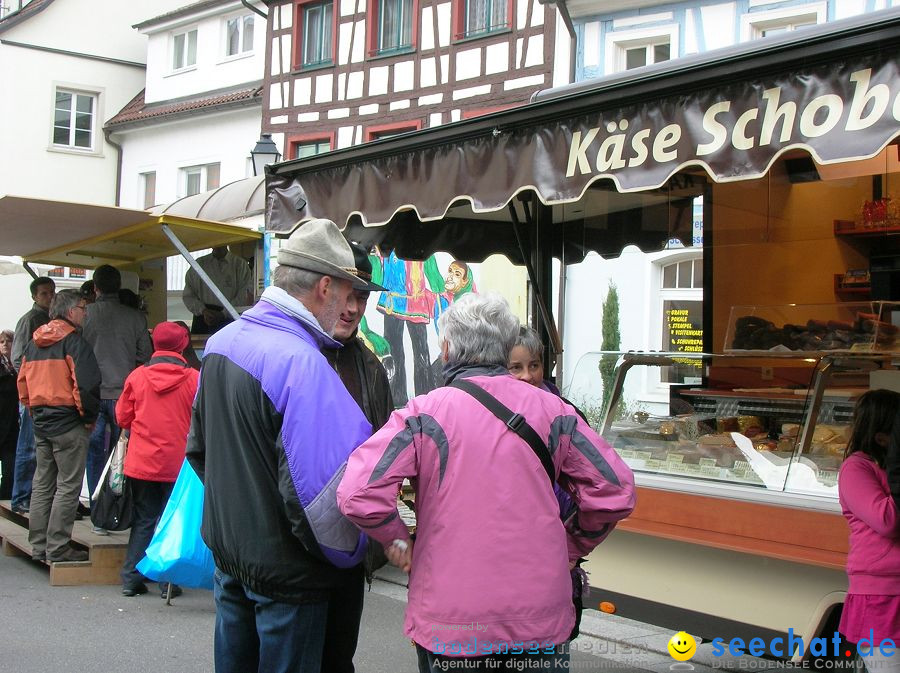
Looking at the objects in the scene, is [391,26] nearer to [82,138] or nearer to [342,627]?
[82,138]

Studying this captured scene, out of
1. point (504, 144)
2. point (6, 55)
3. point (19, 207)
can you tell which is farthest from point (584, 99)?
point (6, 55)

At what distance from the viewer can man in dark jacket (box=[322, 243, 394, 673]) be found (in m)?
2.95

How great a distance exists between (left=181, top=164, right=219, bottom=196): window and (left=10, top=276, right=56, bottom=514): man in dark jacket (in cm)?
1504

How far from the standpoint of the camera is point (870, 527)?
3459 mm

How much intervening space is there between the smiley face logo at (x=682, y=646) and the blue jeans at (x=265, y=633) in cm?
276

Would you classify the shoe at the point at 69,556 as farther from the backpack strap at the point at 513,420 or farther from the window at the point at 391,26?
the window at the point at 391,26

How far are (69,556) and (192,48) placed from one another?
1988 cm

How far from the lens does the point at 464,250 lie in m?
7.25

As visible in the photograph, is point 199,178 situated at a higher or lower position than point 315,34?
lower

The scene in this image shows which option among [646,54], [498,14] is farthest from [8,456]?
[498,14]

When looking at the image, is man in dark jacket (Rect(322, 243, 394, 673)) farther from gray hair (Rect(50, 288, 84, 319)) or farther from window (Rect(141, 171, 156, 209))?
window (Rect(141, 171, 156, 209))

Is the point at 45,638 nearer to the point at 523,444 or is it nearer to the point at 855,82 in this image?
the point at 523,444

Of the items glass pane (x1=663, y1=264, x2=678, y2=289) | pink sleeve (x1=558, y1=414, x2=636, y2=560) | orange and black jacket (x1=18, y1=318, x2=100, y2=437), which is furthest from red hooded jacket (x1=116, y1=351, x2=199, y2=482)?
pink sleeve (x1=558, y1=414, x2=636, y2=560)

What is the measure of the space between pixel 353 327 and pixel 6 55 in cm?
2555
